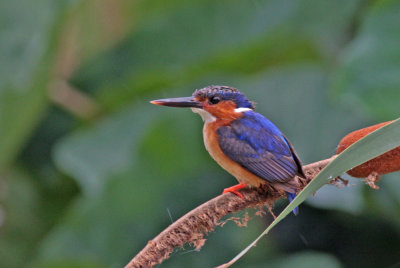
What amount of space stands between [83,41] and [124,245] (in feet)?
6.64

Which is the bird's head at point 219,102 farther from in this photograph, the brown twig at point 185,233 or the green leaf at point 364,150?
the green leaf at point 364,150

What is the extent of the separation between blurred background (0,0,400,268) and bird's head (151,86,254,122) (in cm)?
75

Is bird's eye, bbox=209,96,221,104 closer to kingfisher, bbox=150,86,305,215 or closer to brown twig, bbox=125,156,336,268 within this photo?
kingfisher, bbox=150,86,305,215

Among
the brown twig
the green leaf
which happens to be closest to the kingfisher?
the brown twig

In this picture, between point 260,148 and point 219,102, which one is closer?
point 260,148

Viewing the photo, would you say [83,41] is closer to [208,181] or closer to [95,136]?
[95,136]

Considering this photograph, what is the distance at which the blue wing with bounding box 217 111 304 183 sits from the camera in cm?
148

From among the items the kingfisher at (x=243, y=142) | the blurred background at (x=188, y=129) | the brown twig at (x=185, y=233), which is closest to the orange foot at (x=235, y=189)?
the kingfisher at (x=243, y=142)

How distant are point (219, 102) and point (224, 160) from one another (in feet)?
0.56

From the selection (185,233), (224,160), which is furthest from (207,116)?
(185,233)

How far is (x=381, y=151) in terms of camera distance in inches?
41.6

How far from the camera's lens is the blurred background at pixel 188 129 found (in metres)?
2.80

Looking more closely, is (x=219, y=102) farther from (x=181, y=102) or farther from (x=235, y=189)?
(x=235, y=189)

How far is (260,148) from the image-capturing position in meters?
1.61
